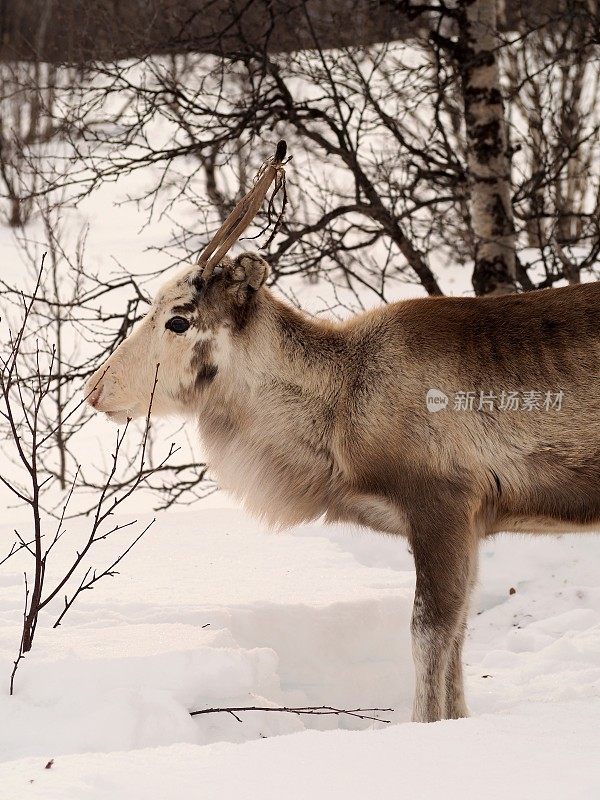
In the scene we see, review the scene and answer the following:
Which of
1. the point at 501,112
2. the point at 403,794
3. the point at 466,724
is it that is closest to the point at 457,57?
the point at 501,112

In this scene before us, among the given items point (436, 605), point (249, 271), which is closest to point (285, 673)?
point (436, 605)

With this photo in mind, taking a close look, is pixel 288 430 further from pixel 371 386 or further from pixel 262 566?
pixel 262 566

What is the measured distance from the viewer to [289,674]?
A: 4746 mm

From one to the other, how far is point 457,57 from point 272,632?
3.90 meters

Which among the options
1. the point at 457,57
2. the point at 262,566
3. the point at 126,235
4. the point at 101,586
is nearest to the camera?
the point at 101,586

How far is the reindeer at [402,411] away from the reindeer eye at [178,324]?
0.01 meters

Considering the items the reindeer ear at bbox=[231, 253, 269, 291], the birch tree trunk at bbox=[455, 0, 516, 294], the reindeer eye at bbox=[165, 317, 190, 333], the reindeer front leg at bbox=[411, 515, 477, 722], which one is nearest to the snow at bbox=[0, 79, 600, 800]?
the reindeer front leg at bbox=[411, 515, 477, 722]

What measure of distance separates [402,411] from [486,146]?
3263mm

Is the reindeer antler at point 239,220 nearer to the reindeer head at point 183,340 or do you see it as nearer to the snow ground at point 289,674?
the reindeer head at point 183,340

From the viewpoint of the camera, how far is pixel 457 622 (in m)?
3.97

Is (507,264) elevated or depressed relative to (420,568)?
elevated

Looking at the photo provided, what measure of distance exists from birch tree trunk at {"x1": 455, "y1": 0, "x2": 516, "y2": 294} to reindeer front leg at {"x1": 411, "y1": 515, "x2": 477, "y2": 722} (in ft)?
10.4

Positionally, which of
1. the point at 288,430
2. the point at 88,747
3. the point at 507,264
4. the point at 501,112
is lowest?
the point at 88,747

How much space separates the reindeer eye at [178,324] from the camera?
4238 millimetres
